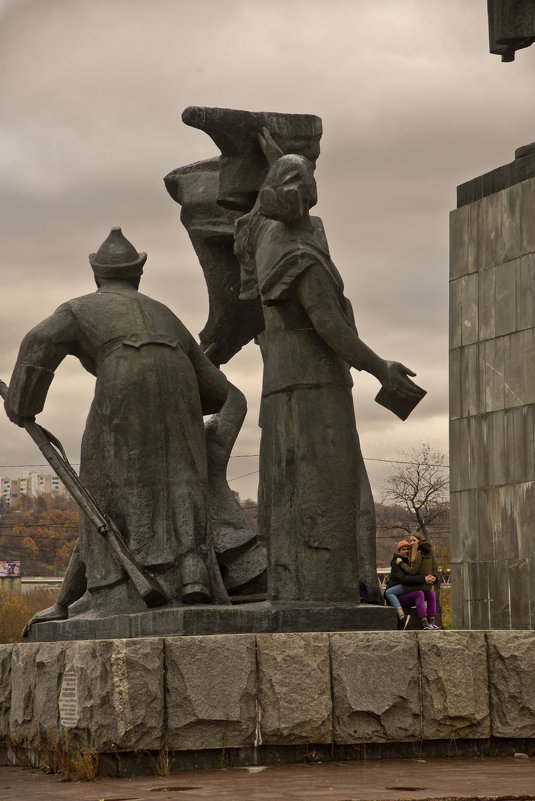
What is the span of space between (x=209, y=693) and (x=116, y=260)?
125 inches

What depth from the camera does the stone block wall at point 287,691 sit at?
732 cm

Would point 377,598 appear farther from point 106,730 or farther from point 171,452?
point 106,730

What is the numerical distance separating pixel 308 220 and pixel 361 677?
263 cm

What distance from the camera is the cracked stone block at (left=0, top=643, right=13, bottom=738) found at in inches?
339

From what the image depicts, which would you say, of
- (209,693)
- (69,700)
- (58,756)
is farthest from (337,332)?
(58,756)

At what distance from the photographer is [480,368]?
23188mm

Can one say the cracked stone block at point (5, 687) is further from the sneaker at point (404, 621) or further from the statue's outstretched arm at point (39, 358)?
the sneaker at point (404, 621)

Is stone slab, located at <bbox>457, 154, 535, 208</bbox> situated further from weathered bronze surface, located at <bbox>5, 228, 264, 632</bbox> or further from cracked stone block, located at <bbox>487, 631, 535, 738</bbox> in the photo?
cracked stone block, located at <bbox>487, 631, 535, 738</bbox>

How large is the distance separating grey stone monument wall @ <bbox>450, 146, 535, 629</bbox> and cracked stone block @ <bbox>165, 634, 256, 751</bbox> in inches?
571

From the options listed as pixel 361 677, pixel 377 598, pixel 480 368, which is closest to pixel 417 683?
pixel 361 677

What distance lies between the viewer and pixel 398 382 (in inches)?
321

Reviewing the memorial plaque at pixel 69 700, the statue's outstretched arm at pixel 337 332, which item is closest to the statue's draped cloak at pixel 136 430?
the memorial plaque at pixel 69 700

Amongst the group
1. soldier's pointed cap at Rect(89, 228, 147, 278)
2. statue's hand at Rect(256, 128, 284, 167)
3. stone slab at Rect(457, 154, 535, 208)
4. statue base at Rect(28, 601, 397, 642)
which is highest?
stone slab at Rect(457, 154, 535, 208)

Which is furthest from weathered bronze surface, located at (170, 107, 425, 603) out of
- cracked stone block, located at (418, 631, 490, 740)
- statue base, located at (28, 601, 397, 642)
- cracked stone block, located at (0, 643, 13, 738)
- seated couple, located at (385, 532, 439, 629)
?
seated couple, located at (385, 532, 439, 629)
